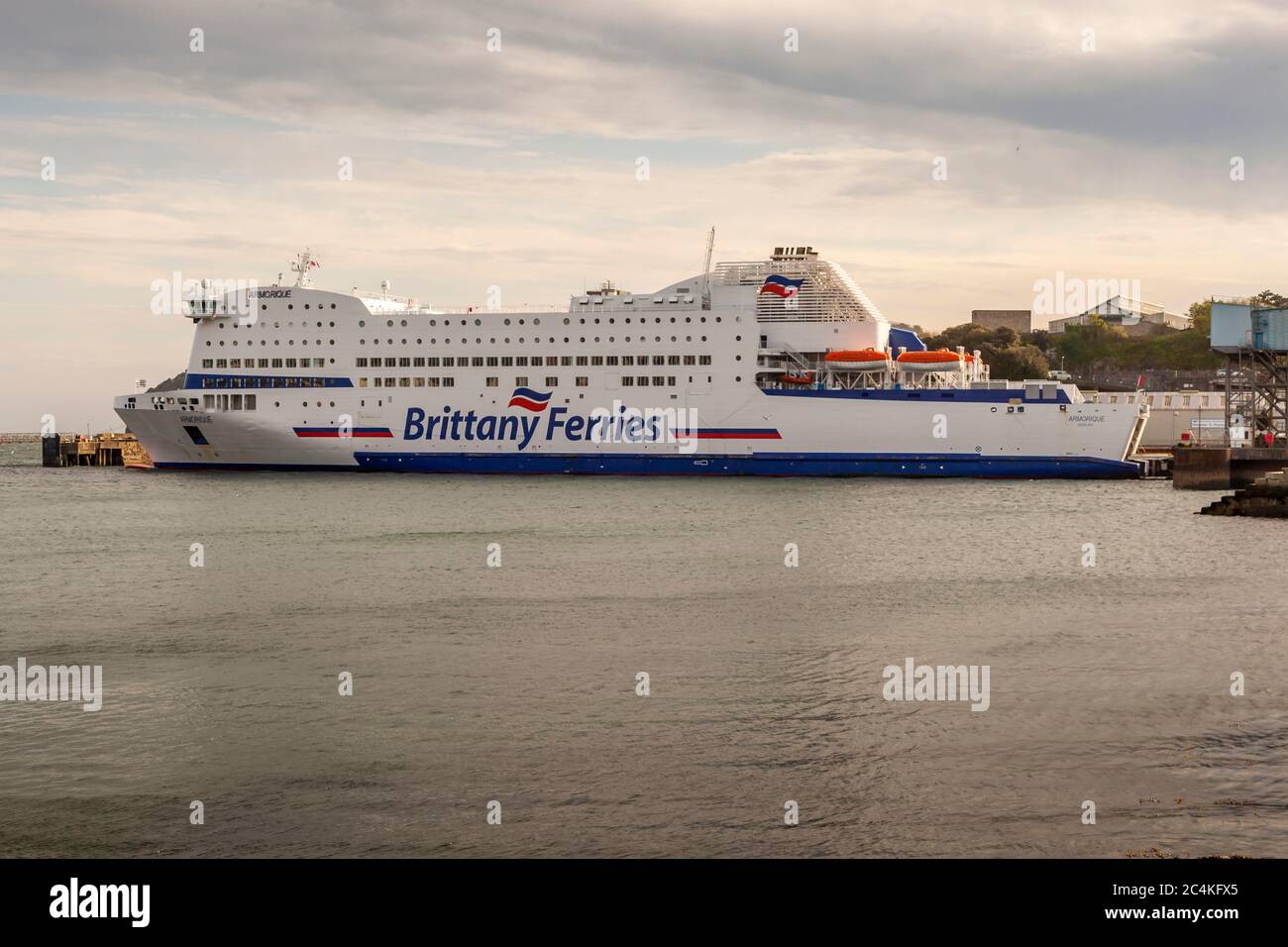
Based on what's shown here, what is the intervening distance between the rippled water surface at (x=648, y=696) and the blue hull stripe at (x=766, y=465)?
15533mm

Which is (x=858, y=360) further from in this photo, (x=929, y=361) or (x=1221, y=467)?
(x=1221, y=467)

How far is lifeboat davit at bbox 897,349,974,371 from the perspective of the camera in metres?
45.5

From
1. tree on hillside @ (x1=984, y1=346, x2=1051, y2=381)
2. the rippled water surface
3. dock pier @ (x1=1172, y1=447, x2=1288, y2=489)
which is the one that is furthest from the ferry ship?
tree on hillside @ (x1=984, y1=346, x2=1051, y2=381)

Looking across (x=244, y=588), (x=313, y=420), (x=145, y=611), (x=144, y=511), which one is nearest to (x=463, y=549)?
(x=244, y=588)

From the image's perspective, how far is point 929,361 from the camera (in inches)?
1791

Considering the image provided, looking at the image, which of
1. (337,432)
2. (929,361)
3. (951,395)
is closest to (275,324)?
(337,432)

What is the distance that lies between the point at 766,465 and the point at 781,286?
6963 millimetres

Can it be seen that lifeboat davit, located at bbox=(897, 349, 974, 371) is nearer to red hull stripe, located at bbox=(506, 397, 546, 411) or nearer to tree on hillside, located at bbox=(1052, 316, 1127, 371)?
red hull stripe, located at bbox=(506, 397, 546, 411)

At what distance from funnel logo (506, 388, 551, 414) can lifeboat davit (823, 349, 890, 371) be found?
1062 centimetres

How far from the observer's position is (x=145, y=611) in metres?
18.6
